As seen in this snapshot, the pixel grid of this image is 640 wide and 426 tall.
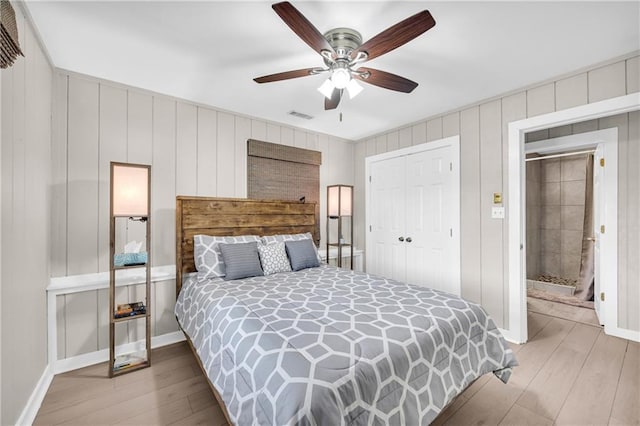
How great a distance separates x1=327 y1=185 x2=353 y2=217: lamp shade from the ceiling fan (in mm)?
1572

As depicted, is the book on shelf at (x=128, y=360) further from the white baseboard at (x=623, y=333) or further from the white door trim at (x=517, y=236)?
the white baseboard at (x=623, y=333)

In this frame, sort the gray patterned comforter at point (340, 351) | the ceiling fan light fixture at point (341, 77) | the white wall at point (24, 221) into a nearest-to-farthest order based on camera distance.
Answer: the gray patterned comforter at point (340, 351) → the white wall at point (24, 221) → the ceiling fan light fixture at point (341, 77)

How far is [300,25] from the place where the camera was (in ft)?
4.78

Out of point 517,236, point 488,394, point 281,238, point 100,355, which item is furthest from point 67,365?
point 517,236

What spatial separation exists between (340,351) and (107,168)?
2683mm

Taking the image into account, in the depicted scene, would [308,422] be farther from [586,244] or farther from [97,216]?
[586,244]

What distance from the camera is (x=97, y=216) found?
257 cm

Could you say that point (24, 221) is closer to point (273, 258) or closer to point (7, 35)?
point (7, 35)

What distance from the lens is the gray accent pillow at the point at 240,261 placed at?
8.49ft

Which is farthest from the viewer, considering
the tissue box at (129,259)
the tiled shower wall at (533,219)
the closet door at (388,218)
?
the tiled shower wall at (533,219)

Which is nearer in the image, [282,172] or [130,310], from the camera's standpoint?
[130,310]

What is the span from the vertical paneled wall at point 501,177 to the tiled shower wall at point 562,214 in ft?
6.61

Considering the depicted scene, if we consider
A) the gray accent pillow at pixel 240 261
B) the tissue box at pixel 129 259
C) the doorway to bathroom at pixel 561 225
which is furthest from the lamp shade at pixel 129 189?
the doorway to bathroom at pixel 561 225

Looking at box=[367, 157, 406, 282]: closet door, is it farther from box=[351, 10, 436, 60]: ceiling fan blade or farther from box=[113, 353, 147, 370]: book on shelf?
box=[113, 353, 147, 370]: book on shelf
